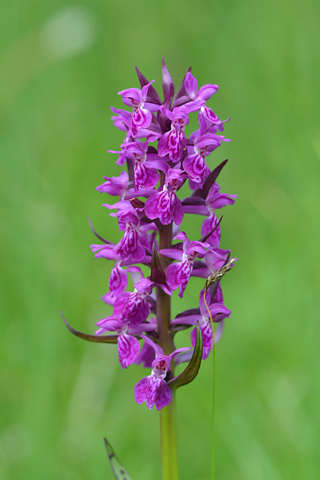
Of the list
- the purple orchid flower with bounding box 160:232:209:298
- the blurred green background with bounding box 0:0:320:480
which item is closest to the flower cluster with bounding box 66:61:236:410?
the purple orchid flower with bounding box 160:232:209:298

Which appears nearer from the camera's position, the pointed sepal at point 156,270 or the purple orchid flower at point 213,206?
the pointed sepal at point 156,270

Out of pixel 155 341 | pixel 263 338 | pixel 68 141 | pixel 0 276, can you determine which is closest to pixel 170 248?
pixel 155 341

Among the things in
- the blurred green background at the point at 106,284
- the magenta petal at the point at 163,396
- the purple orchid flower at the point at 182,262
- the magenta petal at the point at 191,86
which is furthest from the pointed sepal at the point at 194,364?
the blurred green background at the point at 106,284

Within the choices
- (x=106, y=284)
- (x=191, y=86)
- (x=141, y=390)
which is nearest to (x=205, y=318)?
(x=141, y=390)

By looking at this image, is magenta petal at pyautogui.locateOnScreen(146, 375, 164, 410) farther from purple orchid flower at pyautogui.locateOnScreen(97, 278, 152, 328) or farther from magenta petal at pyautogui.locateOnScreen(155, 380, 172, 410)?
purple orchid flower at pyautogui.locateOnScreen(97, 278, 152, 328)

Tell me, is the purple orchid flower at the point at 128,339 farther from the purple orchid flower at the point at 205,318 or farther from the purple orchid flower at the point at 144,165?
the purple orchid flower at the point at 144,165

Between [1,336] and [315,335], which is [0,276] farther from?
[315,335]
